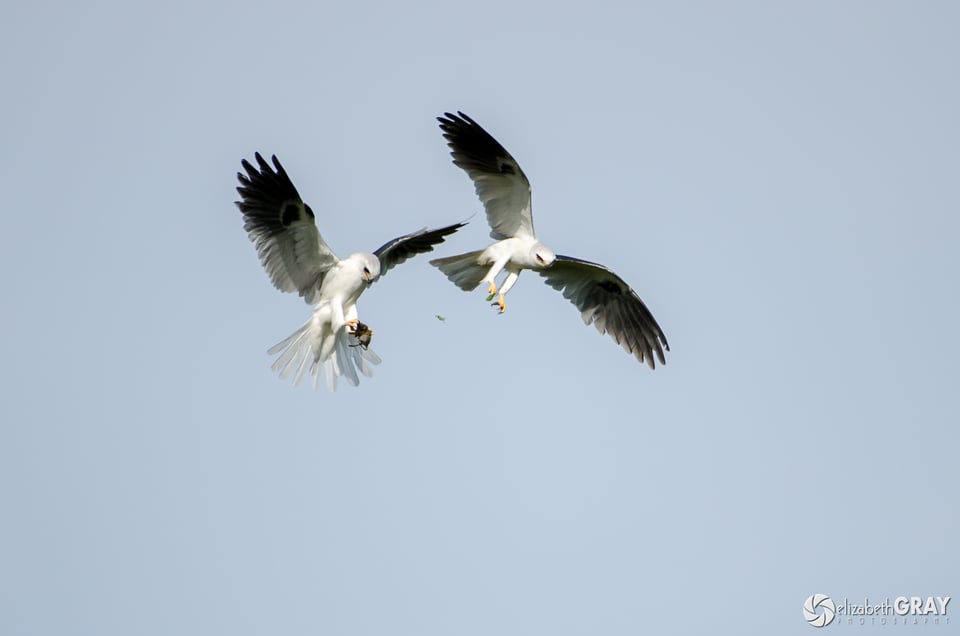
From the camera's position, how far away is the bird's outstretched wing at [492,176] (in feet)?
47.3

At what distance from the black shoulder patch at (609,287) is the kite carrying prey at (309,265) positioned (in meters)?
2.25

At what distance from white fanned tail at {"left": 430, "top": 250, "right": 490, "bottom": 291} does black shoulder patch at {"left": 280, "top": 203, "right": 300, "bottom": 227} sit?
1.65 m

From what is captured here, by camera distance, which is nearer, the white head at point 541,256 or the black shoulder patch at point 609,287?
the white head at point 541,256

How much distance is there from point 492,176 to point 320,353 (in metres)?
2.60

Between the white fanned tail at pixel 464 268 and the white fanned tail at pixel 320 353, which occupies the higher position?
the white fanned tail at pixel 464 268

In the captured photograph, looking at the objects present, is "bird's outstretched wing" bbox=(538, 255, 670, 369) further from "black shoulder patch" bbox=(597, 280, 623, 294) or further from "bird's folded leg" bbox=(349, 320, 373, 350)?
"bird's folded leg" bbox=(349, 320, 373, 350)

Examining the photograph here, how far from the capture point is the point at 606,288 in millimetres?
15859

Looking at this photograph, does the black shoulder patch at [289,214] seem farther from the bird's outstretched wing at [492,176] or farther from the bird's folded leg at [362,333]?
the bird's outstretched wing at [492,176]

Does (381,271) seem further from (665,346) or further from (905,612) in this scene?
(905,612)

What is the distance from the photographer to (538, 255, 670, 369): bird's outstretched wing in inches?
622

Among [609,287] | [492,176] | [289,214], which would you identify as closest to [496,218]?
[492,176]

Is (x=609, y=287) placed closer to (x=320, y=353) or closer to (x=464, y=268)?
(x=464, y=268)

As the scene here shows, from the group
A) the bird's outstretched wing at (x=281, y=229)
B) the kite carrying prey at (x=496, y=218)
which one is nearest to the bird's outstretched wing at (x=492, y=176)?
the kite carrying prey at (x=496, y=218)

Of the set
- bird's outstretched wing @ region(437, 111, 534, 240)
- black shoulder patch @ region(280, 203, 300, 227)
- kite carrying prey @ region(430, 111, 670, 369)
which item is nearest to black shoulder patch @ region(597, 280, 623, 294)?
kite carrying prey @ region(430, 111, 670, 369)
